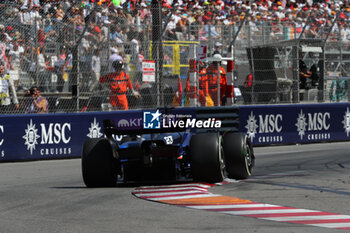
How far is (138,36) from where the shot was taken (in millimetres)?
13625

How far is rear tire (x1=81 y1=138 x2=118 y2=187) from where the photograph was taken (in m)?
8.16

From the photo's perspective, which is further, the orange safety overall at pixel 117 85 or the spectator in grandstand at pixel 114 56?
the orange safety overall at pixel 117 85

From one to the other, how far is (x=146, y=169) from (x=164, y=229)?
283 centimetres

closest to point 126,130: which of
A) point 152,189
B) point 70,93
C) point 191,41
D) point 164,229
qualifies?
point 152,189

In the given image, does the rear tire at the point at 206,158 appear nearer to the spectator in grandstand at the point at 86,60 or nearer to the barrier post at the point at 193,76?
the spectator in grandstand at the point at 86,60

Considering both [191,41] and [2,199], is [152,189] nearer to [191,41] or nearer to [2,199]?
[2,199]

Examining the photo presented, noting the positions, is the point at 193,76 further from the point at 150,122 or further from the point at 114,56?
the point at 150,122

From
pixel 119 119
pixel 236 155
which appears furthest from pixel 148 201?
pixel 119 119

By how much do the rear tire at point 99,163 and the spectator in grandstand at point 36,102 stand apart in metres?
4.74

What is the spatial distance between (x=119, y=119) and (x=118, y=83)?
1538mm

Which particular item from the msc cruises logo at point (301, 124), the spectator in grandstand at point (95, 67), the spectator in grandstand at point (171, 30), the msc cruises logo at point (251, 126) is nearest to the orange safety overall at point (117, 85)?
the spectator in grandstand at point (95, 67)

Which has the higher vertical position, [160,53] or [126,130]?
Answer: [160,53]

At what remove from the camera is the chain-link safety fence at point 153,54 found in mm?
12492

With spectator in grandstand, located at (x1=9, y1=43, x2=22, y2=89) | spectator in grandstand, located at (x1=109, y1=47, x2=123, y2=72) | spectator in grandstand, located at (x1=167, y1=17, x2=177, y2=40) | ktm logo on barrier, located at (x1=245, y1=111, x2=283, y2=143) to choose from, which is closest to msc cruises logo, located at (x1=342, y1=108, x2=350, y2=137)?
ktm logo on barrier, located at (x1=245, y1=111, x2=283, y2=143)
